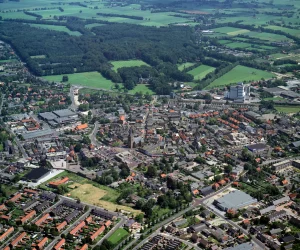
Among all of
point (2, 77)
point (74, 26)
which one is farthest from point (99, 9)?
point (2, 77)

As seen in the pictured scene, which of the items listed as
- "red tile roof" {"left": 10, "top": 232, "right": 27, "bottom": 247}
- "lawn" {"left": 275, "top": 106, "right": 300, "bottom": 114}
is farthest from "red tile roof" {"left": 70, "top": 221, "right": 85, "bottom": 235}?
"lawn" {"left": 275, "top": 106, "right": 300, "bottom": 114}

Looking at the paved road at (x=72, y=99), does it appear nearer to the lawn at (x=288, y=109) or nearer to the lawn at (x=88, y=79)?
the lawn at (x=88, y=79)

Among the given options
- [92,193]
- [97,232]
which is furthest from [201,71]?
[97,232]

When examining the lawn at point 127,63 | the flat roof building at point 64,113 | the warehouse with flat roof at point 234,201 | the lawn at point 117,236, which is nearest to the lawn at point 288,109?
the warehouse with flat roof at point 234,201

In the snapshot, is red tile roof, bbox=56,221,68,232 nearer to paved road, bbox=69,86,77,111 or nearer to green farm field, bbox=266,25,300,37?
paved road, bbox=69,86,77,111

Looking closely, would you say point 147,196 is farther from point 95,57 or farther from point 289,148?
point 95,57
